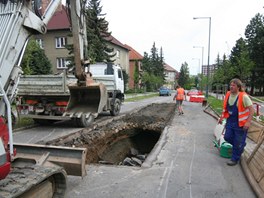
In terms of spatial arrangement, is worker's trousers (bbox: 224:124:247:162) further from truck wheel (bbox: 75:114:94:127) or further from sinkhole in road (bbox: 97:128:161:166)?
truck wheel (bbox: 75:114:94:127)

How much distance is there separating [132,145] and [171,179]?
22.8 feet

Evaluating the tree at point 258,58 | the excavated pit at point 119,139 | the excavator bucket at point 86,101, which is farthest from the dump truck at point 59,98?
the tree at point 258,58

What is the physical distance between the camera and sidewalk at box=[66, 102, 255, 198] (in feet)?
15.5

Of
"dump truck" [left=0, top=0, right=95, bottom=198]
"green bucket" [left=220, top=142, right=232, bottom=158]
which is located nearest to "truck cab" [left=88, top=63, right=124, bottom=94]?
"green bucket" [left=220, top=142, right=232, bottom=158]

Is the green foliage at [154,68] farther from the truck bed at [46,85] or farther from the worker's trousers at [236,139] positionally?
the worker's trousers at [236,139]

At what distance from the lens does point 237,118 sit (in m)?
6.25

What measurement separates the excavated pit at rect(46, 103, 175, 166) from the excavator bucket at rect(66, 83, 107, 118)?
0.73 meters

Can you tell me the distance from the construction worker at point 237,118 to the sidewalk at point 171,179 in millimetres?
429

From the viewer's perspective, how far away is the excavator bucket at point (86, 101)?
403 inches

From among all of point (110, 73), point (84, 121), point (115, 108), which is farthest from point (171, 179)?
point (110, 73)

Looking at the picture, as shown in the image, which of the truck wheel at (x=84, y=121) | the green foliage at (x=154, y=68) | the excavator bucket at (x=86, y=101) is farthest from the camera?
the green foliage at (x=154, y=68)

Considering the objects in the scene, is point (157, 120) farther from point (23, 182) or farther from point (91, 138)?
point (23, 182)

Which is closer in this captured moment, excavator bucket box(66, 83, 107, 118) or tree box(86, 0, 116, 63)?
excavator bucket box(66, 83, 107, 118)

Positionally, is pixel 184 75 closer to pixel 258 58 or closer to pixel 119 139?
pixel 258 58
